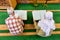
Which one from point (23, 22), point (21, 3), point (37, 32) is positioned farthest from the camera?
point (21, 3)

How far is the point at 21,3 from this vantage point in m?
3.86

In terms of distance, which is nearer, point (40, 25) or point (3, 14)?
point (40, 25)

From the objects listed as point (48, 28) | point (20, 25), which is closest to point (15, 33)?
point (20, 25)

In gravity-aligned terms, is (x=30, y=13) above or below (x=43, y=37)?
above

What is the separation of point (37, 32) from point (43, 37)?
Answer: 0.66ft

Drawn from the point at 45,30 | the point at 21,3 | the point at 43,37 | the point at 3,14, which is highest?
the point at 21,3

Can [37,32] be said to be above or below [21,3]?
below

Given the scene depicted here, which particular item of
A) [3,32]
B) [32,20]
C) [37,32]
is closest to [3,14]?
[3,32]

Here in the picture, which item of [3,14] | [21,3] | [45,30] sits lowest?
[45,30]

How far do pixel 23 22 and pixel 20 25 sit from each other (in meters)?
0.32

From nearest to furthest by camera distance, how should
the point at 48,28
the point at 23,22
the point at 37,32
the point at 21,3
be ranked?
the point at 48,28 < the point at 37,32 < the point at 23,22 < the point at 21,3

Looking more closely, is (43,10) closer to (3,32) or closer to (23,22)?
(23,22)

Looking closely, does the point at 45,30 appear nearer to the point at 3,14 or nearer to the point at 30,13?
the point at 30,13

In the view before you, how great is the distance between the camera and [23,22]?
346 cm
